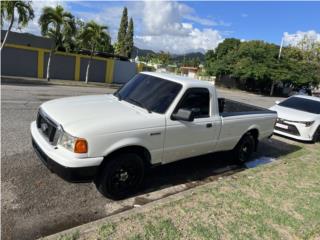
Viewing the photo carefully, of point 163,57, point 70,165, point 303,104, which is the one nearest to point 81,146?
point 70,165

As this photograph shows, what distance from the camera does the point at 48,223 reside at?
12.1 feet

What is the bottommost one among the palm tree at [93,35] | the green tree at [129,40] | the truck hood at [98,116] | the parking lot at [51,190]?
the parking lot at [51,190]

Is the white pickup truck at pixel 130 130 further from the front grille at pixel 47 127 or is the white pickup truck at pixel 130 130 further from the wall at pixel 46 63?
the wall at pixel 46 63

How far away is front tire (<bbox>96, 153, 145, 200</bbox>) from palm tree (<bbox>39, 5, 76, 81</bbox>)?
19535 millimetres

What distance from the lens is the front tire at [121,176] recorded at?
4.14 meters

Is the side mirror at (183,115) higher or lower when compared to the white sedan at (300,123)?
higher

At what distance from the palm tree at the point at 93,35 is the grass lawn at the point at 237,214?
20.2m

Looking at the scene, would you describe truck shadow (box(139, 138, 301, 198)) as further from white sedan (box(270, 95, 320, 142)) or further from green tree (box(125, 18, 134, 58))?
green tree (box(125, 18, 134, 58))

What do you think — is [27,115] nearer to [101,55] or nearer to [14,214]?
[14,214]

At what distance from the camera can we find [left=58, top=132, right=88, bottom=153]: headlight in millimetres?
3781

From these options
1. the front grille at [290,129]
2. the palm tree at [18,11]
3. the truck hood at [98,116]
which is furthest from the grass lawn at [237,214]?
the palm tree at [18,11]

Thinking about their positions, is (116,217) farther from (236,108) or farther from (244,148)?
(236,108)

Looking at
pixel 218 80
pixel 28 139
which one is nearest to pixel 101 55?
pixel 218 80

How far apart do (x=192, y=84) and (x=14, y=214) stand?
3.21 m
